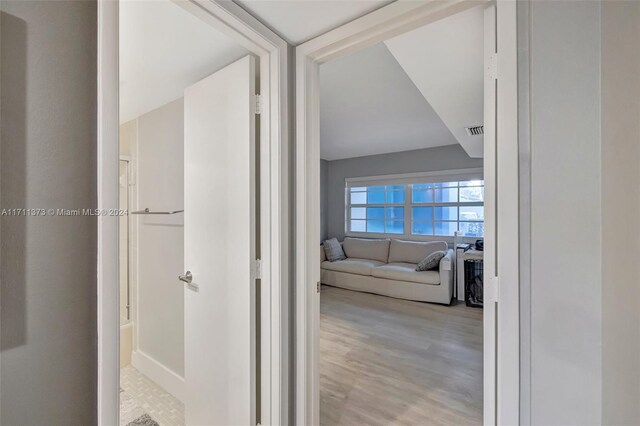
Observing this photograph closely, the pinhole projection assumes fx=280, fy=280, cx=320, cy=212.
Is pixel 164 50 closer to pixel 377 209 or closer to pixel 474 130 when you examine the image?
pixel 474 130

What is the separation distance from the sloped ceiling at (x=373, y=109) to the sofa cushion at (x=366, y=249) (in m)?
1.73

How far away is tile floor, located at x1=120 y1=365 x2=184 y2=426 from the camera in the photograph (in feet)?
6.15

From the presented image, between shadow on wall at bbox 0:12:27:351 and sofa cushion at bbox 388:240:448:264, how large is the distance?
188 inches

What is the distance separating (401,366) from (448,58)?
A: 2.36m

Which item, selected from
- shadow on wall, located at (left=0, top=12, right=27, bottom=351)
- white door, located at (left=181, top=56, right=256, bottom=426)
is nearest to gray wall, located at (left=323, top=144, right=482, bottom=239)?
white door, located at (left=181, top=56, right=256, bottom=426)

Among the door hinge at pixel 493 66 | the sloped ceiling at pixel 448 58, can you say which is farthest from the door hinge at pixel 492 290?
the sloped ceiling at pixel 448 58

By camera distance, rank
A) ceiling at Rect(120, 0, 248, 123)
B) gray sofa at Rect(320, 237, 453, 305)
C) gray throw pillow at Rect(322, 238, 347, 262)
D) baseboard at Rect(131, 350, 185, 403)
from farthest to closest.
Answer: gray throw pillow at Rect(322, 238, 347, 262), gray sofa at Rect(320, 237, 453, 305), baseboard at Rect(131, 350, 185, 403), ceiling at Rect(120, 0, 248, 123)

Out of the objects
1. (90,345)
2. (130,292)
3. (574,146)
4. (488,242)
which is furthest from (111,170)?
(130,292)

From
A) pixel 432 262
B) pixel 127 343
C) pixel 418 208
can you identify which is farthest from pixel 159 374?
pixel 418 208

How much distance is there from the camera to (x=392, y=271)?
4406 mm

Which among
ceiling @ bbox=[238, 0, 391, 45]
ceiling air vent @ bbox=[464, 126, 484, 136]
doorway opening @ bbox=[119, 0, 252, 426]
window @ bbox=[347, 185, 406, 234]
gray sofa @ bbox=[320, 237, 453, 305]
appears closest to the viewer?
ceiling @ bbox=[238, 0, 391, 45]

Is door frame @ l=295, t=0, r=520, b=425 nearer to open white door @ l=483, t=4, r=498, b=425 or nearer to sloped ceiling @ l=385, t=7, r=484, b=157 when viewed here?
open white door @ l=483, t=4, r=498, b=425

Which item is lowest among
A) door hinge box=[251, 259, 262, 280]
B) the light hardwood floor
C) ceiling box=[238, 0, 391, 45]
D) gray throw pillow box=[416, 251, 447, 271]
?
the light hardwood floor

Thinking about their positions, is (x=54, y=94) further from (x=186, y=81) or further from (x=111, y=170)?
(x=186, y=81)
